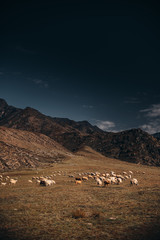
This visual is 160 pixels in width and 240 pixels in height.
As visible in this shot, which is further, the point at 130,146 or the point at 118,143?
the point at 118,143

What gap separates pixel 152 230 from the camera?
6.98m

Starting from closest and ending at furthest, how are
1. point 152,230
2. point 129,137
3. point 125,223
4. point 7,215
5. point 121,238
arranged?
1. point 121,238
2. point 152,230
3. point 125,223
4. point 7,215
5. point 129,137

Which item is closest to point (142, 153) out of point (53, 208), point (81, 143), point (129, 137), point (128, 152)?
point (128, 152)

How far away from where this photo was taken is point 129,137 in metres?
152

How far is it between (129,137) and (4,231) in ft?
507

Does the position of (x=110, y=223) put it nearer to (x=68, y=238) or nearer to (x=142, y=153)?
(x=68, y=238)

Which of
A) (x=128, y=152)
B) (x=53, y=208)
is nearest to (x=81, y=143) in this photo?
(x=128, y=152)

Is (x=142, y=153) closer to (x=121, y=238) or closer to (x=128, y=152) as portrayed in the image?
(x=128, y=152)

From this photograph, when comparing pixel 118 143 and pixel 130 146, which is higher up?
pixel 118 143

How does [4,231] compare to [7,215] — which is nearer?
[4,231]

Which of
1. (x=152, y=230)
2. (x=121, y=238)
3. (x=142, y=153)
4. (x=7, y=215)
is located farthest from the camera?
(x=142, y=153)

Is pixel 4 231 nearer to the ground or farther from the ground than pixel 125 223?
nearer to the ground

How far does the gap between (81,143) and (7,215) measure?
150 m

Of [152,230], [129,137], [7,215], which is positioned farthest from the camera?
[129,137]
